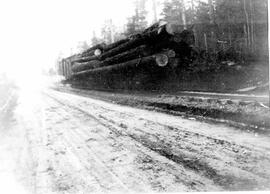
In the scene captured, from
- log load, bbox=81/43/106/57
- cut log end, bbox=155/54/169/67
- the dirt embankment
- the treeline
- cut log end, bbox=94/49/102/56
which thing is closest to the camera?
the dirt embankment

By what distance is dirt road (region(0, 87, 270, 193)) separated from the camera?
3.09 meters

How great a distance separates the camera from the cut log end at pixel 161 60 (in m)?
10.7

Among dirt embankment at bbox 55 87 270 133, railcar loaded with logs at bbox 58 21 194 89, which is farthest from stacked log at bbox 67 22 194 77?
dirt embankment at bbox 55 87 270 133

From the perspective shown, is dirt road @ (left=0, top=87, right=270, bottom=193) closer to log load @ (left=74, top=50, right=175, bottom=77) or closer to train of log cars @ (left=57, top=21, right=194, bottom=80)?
log load @ (left=74, top=50, right=175, bottom=77)

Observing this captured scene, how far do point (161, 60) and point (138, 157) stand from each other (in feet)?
24.1

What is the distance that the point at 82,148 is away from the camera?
457 cm

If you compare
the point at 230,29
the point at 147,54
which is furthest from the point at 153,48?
the point at 230,29

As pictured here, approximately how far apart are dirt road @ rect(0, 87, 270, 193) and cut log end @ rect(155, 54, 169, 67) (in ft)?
16.2

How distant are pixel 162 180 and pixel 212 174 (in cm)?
62

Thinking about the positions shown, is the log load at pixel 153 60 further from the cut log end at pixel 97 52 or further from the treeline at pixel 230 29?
the cut log end at pixel 97 52

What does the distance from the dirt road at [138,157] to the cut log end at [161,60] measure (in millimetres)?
4939

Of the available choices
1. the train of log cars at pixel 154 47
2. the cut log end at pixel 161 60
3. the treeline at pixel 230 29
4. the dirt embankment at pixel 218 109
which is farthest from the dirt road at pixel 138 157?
the treeline at pixel 230 29

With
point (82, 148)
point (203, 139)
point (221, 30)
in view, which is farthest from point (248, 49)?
point (82, 148)

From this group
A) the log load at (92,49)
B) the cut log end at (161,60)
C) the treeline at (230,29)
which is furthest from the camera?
the log load at (92,49)
